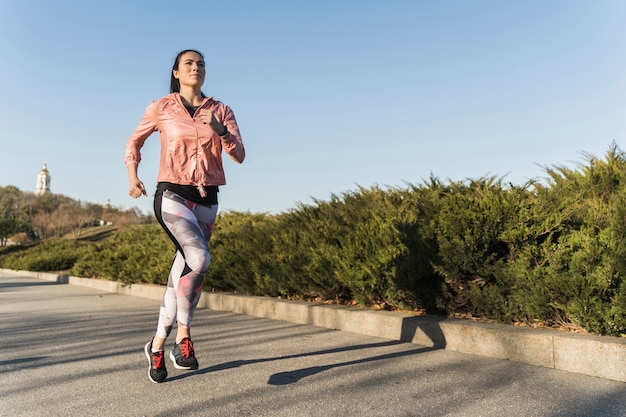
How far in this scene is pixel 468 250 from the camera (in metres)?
4.24

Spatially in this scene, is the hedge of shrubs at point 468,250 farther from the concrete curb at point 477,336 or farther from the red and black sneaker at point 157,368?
the red and black sneaker at point 157,368

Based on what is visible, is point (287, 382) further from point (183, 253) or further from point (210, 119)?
point (210, 119)

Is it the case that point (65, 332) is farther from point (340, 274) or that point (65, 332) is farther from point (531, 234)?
point (531, 234)

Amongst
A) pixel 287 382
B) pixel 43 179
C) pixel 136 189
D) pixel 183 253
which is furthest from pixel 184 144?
pixel 43 179

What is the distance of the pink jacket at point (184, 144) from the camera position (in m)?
3.20

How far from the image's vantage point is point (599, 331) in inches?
133

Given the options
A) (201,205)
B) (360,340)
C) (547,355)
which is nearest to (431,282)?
(360,340)

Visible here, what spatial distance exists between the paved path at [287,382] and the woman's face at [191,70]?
1.98 meters

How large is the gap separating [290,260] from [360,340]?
1.90m

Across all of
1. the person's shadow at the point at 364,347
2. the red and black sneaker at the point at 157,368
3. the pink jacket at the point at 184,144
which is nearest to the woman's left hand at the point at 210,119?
the pink jacket at the point at 184,144

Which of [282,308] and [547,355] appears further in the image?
[282,308]

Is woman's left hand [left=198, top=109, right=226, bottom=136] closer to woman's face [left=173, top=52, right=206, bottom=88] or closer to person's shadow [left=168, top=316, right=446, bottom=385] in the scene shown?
woman's face [left=173, top=52, right=206, bottom=88]

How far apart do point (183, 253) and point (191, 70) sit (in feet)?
4.06

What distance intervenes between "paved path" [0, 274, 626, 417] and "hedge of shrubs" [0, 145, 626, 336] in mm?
526
